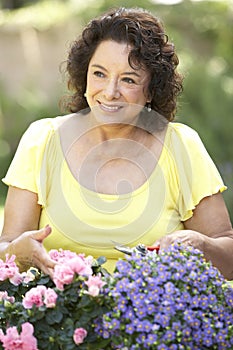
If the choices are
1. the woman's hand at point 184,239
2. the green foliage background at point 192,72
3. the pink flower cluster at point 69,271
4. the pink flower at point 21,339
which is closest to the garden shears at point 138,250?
the woman's hand at point 184,239

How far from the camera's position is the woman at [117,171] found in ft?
10.9

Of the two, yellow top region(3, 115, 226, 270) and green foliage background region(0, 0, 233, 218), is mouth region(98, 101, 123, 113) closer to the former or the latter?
yellow top region(3, 115, 226, 270)

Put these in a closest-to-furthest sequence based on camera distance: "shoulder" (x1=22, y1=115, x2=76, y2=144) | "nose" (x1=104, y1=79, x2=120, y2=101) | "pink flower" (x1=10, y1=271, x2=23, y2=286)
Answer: "pink flower" (x1=10, y1=271, x2=23, y2=286) → "nose" (x1=104, y1=79, x2=120, y2=101) → "shoulder" (x1=22, y1=115, x2=76, y2=144)

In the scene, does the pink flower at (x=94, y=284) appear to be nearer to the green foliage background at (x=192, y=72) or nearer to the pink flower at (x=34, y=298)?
the pink flower at (x=34, y=298)

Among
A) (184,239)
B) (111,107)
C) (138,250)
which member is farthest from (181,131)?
(138,250)

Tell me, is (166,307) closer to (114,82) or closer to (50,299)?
(50,299)

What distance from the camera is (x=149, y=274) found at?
253 cm

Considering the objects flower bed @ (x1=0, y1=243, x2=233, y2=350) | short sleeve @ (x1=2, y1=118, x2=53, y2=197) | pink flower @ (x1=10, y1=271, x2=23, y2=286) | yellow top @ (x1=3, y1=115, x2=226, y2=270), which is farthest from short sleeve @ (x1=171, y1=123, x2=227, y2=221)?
pink flower @ (x1=10, y1=271, x2=23, y2=286)

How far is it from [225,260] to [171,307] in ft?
2.60

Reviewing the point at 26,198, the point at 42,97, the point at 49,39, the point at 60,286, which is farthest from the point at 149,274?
the point at 49,39

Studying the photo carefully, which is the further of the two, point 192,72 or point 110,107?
point 192,72

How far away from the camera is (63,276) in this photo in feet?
8.58

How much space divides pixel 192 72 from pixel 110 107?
592 centimetres

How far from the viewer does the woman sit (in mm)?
3332
